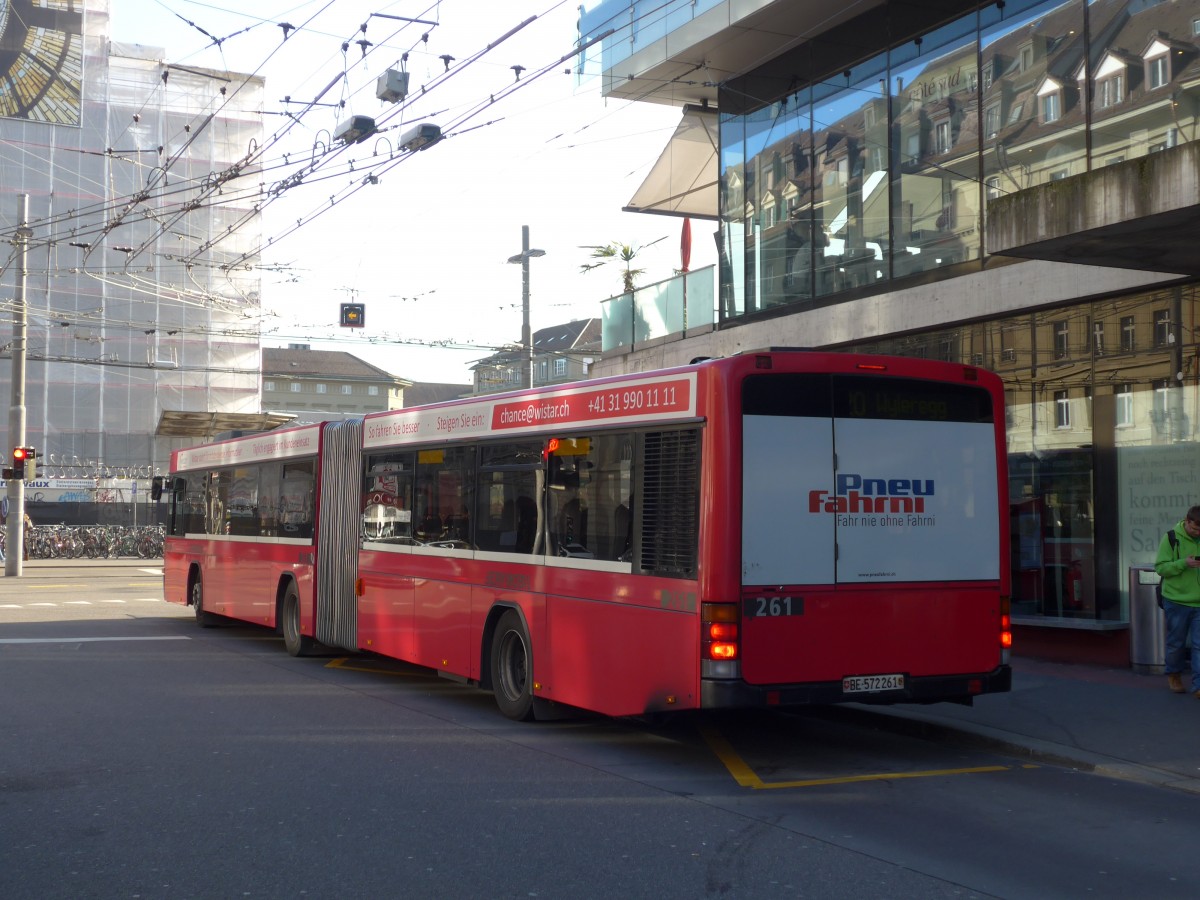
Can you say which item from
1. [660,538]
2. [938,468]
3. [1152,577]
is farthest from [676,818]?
[1152,577]

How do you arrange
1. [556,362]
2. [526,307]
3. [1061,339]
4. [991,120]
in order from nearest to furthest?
1. [1061,339]
2. [991,120]
3. [526,307]
4. [556,362]

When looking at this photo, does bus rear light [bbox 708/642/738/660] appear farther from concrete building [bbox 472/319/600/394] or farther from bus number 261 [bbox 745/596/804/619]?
concrete building [bbox 472/319/600/394]

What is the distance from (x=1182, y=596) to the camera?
1156 cm

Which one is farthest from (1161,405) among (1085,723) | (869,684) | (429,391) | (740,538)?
(429,391)

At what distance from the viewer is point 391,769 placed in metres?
8.83

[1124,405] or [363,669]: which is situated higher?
[1124,405]

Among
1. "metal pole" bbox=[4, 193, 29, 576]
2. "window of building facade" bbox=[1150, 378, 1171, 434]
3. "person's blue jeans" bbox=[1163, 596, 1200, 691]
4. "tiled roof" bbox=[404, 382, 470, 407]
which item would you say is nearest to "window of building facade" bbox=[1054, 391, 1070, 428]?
"window of building facade" bbox=[1150, 378, 1171, 434]

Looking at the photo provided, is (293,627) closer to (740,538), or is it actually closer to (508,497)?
(508,497)

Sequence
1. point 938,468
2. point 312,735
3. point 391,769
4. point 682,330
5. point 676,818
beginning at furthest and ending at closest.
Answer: point 682,330
point 312,735
point 938,468
point 391,769
point 676,818

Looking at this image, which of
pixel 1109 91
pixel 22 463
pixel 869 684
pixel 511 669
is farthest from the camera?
pixel 22 463

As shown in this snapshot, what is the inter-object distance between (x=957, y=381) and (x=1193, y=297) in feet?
15.6

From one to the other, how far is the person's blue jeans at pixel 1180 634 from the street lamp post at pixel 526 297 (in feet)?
62.3

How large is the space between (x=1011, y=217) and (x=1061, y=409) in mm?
3996

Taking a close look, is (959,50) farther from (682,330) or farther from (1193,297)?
(682,330)
